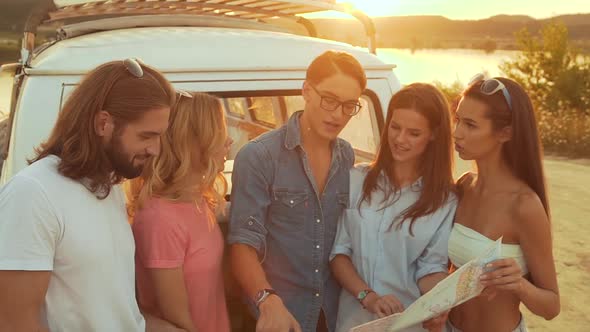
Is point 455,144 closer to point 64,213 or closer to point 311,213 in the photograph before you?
point 311,213

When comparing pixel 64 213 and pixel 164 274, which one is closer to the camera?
pixel 64 213

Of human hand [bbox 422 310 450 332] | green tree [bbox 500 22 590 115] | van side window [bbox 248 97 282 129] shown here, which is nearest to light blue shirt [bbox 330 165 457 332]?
human hand [bbox 422 310 450 332]

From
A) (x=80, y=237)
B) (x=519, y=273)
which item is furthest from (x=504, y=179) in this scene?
(x=80, y=237)

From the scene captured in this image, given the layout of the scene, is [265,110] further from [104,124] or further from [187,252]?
[104,124]

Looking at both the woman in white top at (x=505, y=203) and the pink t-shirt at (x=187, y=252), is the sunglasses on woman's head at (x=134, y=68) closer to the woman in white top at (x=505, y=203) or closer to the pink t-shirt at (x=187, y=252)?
the pink t-shirt at (x=187, y=252)

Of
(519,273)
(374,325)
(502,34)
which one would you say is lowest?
(502,34)

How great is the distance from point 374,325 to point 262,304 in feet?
1.35

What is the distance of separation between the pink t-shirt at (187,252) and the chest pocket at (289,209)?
25cm

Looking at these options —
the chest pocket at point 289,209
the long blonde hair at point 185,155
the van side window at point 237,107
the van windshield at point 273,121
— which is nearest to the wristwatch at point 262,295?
the chest pocket at point 289,209

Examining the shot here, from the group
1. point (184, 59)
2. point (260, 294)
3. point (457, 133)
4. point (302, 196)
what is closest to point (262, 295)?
point (260, 294)

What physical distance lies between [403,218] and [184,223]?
0.84m

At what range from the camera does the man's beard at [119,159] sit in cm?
195

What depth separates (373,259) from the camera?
2.50 m

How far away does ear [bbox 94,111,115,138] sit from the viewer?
1.93m
